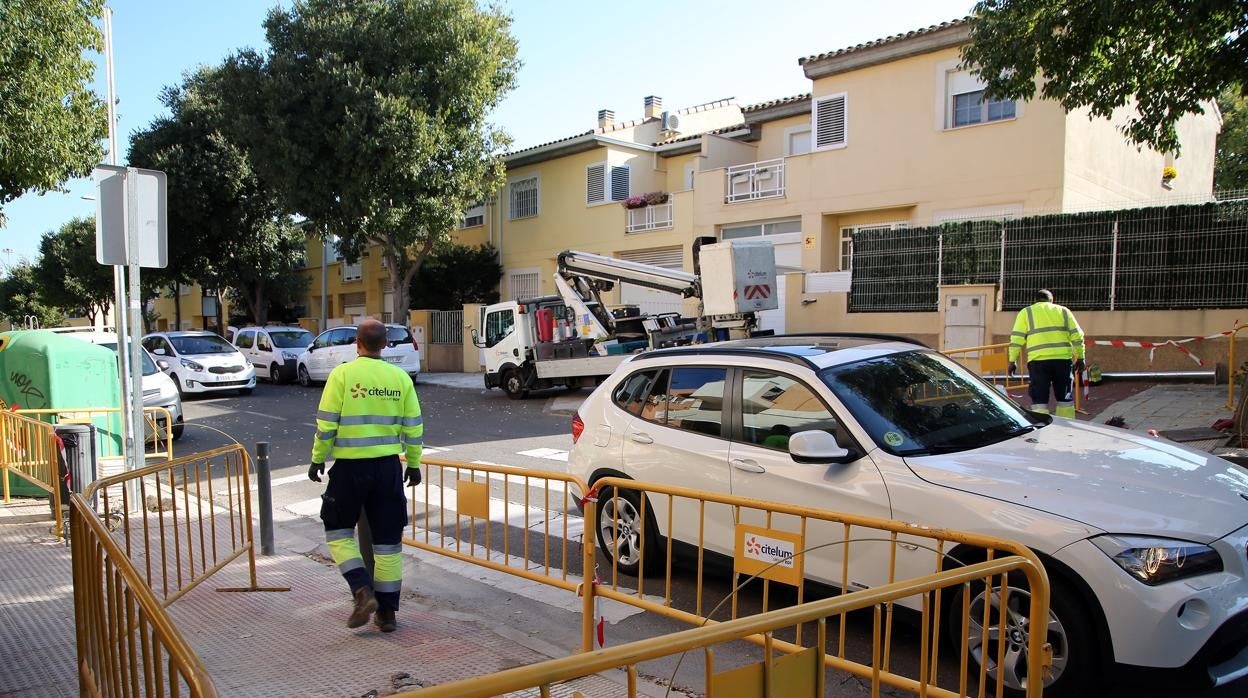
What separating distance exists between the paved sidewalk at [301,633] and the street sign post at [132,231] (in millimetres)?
1699

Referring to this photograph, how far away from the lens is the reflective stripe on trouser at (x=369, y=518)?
4625 mm

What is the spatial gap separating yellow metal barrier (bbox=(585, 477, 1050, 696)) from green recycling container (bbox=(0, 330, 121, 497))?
6.88m

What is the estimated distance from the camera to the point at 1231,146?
25000mm

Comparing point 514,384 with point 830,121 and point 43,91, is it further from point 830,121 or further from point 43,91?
point 830,121

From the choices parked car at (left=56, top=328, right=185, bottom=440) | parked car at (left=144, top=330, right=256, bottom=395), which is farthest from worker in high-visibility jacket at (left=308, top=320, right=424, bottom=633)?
parked car at (left=144, top=330, right=256, bottom=395)

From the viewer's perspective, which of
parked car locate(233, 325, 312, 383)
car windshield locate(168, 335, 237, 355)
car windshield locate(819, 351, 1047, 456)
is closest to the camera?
car windshield locate(819, 351, 1047, 456)

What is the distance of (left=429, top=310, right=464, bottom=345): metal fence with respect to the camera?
2609cm

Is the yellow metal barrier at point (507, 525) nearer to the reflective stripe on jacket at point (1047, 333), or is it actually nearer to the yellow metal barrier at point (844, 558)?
the yellow metal barrier at point (844, 558)

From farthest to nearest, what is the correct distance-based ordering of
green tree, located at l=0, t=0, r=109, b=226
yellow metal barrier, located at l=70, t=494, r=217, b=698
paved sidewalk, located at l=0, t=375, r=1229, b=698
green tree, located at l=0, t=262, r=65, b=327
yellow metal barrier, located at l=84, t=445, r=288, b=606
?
green tree, located at l=0, t=262, r=65, b=327 < green tree, located at l=0, t=0, r=109, b=226 < yellow metal barrier, located at l=84, t=445, r=288, b=606 < paved sidewalk, located at l=0, t=375, r=1229, b=698 < yellow metal barrier, located at l=70, t=494, r=217, b=698

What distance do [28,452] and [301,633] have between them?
16.1 ft

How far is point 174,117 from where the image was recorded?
29578mm

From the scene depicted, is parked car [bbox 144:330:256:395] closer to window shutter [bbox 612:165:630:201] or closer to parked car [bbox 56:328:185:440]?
parked car [bbox 56:328:185:440]

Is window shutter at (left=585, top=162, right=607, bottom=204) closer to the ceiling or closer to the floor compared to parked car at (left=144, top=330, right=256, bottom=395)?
closer to the ceiling

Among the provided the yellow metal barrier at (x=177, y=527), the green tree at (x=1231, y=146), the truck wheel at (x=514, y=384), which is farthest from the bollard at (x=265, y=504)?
the green tree at (x=1231, y=146)
